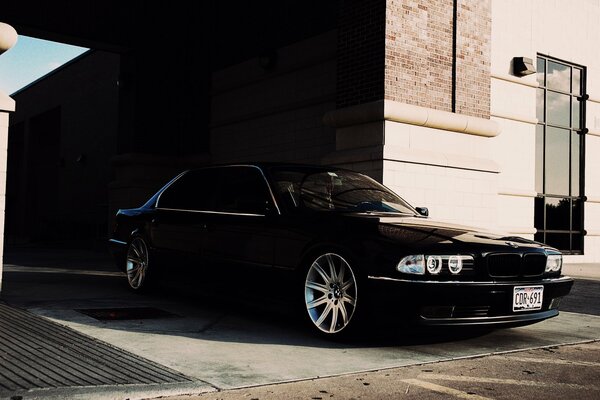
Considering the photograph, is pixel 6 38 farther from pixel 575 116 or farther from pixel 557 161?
pixel 575 116

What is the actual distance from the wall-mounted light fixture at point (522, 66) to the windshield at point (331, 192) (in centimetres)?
918

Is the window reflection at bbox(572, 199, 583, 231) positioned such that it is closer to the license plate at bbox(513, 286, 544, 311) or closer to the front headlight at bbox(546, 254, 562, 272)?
the front headlight at bbox(546, 254, 562, 272)

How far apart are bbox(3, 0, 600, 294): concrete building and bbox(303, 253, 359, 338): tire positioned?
5.12 metres

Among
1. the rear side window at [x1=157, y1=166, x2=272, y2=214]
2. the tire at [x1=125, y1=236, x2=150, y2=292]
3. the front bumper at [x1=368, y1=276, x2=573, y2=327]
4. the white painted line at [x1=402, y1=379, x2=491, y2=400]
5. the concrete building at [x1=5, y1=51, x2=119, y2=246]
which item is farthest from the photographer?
the concrete building at [x1=5, y1=51, x2=119, y2=246]

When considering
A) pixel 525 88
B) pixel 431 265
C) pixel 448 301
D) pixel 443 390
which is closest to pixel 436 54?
pixel 525 88

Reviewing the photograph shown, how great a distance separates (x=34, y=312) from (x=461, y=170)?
7.78 m

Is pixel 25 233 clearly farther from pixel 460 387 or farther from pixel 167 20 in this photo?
pixel 460 387

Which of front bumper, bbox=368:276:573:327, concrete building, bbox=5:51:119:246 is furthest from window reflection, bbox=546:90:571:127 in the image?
concrete building, bbox=5:51:119:246

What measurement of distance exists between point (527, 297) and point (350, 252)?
145cm

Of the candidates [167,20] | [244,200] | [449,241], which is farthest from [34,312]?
[167,20]

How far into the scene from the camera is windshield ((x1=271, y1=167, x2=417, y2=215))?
237 inches

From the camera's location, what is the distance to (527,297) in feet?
17.1

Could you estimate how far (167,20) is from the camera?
1769cm

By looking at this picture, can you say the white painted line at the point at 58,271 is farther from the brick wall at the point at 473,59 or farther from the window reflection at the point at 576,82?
the window reflection at the point at 576,82
